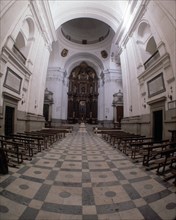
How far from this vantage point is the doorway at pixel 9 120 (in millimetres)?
7439

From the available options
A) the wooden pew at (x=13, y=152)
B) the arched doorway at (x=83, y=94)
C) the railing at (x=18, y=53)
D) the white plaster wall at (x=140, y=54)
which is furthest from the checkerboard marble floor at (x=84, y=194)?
the arched doorway at (x=83, y=94)

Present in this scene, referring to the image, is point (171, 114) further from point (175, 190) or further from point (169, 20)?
point (175, 190)

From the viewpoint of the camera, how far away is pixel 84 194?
234cm

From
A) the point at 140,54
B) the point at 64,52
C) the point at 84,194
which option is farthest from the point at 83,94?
the point at 84,194

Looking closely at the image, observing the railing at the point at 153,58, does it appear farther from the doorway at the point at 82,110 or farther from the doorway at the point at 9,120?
the doorway at the point at 82,110

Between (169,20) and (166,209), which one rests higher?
(169,20)

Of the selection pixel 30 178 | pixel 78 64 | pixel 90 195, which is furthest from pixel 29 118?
pixel 78 64

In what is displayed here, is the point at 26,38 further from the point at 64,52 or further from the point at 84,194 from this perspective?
the point at 64,52

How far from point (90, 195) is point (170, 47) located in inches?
279

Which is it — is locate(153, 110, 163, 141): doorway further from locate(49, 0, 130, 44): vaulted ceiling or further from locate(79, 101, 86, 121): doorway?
locate(79, 101, 86, 121): doorway

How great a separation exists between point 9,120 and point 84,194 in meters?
6.88

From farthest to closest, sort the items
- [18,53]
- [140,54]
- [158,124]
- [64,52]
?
[64,52], [140,54], [18,53], [158,124]

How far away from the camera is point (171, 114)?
6551 mm

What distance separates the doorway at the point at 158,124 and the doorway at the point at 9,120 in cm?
804
